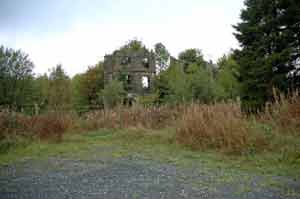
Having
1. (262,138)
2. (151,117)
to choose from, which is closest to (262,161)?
(262,138)

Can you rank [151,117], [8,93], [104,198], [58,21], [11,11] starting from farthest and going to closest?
[8,93] < [151,117] < [58,21] < [11,11] < [104,198]

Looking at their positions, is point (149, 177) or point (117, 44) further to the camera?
point (117, 44)

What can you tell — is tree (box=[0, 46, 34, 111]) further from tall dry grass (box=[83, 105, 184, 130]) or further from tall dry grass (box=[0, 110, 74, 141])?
tall dry grass (box=[0, 110, 74, 141])

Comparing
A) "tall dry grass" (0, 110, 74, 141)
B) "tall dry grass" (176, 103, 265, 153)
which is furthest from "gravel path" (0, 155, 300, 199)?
"tall dry grass" (0, 110, 74, 141)

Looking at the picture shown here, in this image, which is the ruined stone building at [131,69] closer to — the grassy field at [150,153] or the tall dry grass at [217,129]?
the grassy field at [150,153]

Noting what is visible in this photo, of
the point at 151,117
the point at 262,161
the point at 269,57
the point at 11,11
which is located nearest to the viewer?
the point at 11,11

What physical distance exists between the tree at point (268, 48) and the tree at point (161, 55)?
64.7 ft

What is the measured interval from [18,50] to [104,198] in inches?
916

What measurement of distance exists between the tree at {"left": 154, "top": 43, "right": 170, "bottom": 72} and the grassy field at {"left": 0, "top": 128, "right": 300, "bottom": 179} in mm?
25609

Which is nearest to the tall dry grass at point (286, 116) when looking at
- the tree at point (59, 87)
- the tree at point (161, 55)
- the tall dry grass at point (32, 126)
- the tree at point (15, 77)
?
the tall dry grass at point (32, 126)

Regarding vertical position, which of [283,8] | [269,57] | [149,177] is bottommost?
[149,177]

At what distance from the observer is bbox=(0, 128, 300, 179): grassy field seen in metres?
4.00

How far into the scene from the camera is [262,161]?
4207 mm

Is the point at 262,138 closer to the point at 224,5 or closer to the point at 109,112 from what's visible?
the point at 109,112
